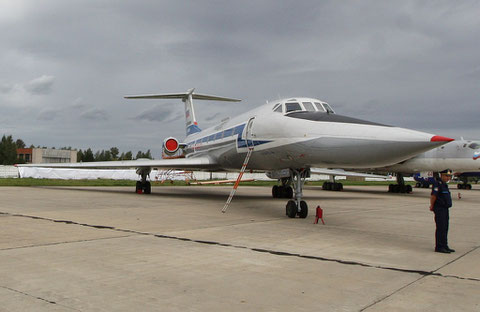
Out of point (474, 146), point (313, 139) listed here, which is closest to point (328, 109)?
point (313, 139)

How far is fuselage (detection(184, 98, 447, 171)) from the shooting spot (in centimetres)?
708

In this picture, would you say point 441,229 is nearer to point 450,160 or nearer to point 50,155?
point 450,160

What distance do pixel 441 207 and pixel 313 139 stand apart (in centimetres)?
298

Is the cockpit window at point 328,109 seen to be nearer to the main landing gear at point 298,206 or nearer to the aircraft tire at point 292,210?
the main landing gear at point 298,206

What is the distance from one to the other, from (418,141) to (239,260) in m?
3.75

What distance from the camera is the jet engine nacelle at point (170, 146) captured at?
20703mm

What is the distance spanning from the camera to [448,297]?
11.8 feet

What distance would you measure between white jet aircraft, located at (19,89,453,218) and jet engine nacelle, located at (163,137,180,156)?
489 centimetres

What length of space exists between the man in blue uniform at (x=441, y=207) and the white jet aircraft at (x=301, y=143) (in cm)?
70

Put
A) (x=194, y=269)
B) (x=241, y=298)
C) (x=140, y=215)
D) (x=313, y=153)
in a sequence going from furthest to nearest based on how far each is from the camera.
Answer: (x=140, y=215)
(x=313, y=153)
(x=194, y=269)
(x=241, y=298)

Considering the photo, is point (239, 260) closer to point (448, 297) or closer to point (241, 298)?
point (241, 298)

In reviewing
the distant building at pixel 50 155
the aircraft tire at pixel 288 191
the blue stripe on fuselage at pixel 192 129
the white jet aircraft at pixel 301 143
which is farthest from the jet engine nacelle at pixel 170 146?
the distant building at pixel 50 155

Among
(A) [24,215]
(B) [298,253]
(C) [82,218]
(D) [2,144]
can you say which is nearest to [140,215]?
(C) [82,218]

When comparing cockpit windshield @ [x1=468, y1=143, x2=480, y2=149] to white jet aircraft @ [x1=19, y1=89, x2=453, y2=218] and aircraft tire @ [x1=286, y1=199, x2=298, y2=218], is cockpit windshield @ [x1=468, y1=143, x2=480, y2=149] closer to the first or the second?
white jet aircraft @ [x1=19, y1=89, x2=453, y2=218]
